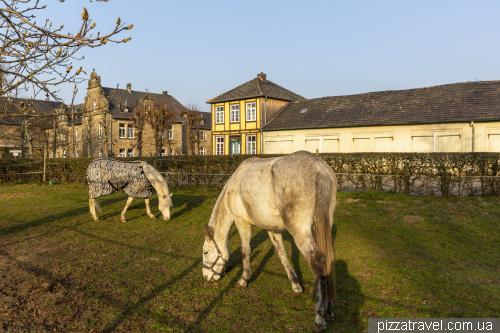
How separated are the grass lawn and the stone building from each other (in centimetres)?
3336

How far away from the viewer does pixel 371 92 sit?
1125 inches

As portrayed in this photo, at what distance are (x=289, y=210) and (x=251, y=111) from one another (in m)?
28.3

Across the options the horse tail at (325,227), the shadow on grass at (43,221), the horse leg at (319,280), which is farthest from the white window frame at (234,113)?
the horse leg at (319,280)

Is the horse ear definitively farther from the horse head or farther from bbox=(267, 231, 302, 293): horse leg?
bbox=(267, 231, 302, 293): horse leg

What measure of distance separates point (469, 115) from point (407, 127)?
3686 millimetres

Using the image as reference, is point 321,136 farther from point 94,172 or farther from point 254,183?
point 254,183

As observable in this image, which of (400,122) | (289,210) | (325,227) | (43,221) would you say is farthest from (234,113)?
(325,227)

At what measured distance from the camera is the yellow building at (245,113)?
31750 millimetres

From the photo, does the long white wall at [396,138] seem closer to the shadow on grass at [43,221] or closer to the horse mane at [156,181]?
the shadow on grass at [43,221]

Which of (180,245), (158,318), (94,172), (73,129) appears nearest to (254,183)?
(158,318)

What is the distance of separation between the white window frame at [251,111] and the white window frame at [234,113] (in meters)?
1.11

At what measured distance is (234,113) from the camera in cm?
3359

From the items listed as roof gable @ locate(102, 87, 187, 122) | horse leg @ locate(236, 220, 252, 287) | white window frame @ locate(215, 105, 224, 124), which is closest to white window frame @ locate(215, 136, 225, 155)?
white window frame @ locate(215, 105, 224, 124)

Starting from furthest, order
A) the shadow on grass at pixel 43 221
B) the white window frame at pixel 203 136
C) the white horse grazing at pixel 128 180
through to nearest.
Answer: the white window frame at pixel 203 136 < the white horse grazing at pixel 128 180 < the shadow on grass at pixel 43 221
